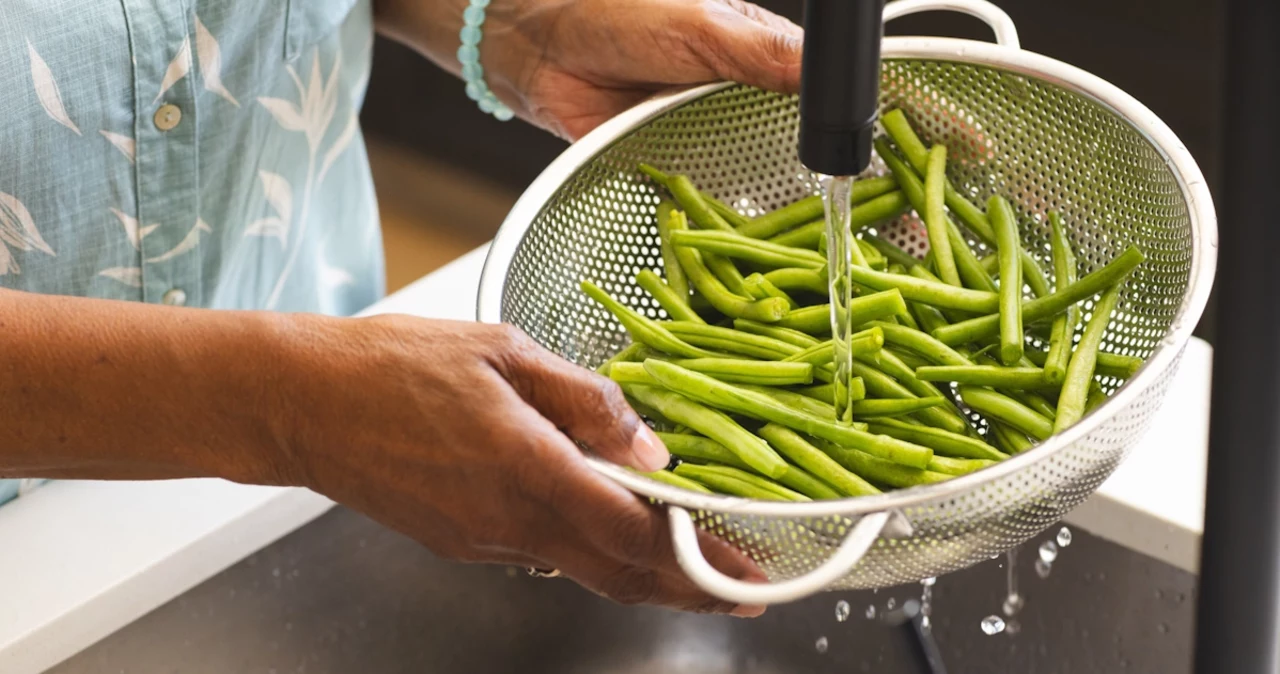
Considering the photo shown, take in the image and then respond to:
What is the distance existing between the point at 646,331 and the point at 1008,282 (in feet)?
0.75

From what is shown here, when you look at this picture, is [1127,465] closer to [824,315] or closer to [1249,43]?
[824,315]

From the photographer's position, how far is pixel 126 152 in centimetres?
86

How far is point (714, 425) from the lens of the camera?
72cm

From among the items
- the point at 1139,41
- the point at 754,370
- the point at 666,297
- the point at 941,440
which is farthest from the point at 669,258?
the point at 1139,41

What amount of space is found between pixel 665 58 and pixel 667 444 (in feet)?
0.95

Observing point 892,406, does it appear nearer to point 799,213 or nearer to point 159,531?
point 799,213

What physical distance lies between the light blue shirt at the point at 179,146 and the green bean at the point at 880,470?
0.50m

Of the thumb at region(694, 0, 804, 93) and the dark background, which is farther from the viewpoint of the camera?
the dark background

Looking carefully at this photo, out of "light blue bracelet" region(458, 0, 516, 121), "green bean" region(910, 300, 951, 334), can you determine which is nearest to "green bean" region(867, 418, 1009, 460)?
"green bean" region(910, 300, 951, 334)

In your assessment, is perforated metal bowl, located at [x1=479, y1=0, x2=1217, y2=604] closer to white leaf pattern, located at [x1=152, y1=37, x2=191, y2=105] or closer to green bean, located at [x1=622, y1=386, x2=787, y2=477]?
green bean, located at [x1=622, y1=386, x2=787, y2=477]

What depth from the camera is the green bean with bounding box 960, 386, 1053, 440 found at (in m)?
0.72

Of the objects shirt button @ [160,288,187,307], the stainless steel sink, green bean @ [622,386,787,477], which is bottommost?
the stainless steel sink

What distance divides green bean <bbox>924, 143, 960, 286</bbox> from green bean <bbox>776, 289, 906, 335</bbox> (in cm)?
6

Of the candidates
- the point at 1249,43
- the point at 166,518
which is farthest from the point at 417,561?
the point at 1249,43
